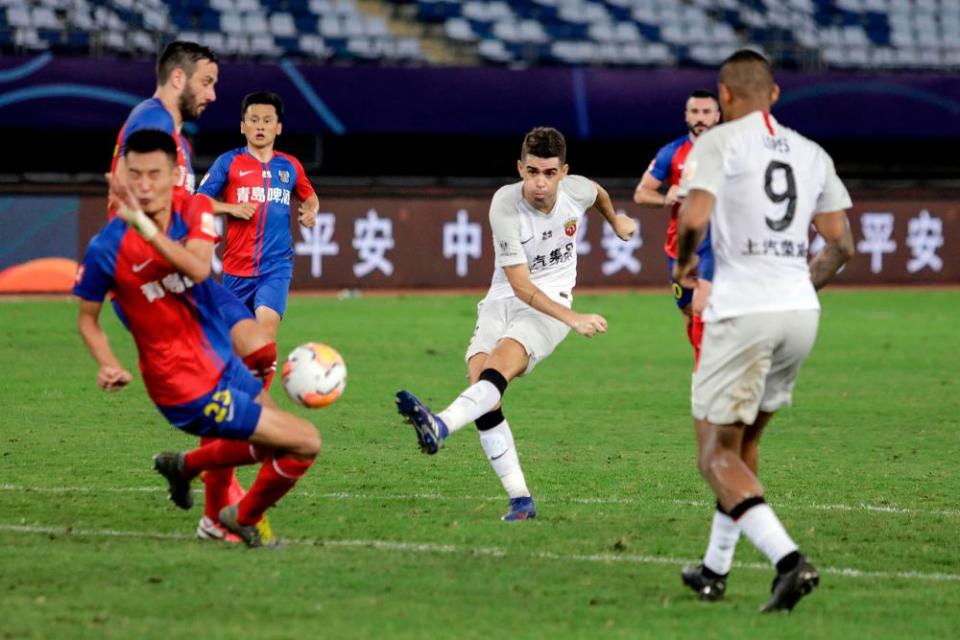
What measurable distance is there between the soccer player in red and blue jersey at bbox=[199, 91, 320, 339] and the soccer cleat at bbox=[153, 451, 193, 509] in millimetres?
2395

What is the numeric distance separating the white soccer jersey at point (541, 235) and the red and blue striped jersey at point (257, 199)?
2027mm

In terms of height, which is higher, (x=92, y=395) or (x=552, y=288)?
(x=552, y=288)

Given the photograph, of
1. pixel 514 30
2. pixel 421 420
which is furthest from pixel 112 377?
pixel 514 30

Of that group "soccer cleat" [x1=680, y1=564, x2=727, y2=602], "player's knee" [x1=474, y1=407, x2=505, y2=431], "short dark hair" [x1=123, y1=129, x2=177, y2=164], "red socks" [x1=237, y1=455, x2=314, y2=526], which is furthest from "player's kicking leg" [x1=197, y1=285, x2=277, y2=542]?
"soccer cleat" [x1=680, y1=564, x2=727, y2=602]

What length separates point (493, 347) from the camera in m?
8.58

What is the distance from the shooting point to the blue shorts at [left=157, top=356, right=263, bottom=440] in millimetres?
6723

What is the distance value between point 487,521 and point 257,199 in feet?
10.9

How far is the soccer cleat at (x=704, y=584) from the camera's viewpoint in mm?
6352

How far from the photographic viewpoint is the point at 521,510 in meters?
8.11

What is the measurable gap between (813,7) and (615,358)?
50.6 feet

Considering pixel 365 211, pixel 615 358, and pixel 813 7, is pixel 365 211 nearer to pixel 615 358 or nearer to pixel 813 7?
pixel 615 358

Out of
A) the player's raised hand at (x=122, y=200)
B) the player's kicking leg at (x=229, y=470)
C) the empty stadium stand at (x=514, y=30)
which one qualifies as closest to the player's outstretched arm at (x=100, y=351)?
the player's raised hand at (x=122, y=200)

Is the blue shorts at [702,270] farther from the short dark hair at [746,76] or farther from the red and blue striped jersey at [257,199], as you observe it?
the red and blue striped jersey at [257,199]

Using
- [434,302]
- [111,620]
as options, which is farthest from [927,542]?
[434,302]
